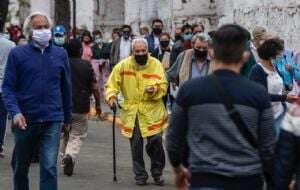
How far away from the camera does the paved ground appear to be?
39.4ft

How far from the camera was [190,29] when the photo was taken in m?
22.2

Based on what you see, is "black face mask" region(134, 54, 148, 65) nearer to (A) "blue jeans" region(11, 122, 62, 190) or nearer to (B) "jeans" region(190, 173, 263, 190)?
(A) "blue jeans" region(11, 122, 62, 190)

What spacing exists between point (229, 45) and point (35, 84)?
141 inches

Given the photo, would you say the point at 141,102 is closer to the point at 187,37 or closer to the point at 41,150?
the point at 41,150

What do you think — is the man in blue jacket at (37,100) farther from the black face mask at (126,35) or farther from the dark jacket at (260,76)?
the black face mask at (126,35)

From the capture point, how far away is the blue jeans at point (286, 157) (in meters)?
6.70

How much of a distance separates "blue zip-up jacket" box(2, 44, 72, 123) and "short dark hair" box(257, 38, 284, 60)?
7.27ft

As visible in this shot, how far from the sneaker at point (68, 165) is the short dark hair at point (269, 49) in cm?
323

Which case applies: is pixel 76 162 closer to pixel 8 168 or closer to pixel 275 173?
pixel 8 168

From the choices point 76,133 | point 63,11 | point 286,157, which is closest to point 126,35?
point 63,11

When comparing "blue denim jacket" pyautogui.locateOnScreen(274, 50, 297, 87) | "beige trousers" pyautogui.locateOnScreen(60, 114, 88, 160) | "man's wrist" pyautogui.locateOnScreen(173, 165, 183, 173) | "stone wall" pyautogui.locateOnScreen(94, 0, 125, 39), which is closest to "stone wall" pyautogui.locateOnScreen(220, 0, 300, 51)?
"beige trousers" pyautogui.locateOnScreen(60, 114, 88, 160)

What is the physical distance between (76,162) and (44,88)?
15.9 feet

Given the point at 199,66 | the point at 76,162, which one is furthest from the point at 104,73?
the point at 199,66

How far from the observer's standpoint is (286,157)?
674 centimetres
